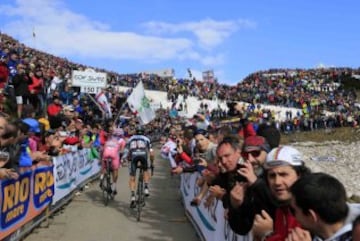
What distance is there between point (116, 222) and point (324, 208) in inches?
353

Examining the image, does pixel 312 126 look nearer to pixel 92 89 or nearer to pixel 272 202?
pixel 92 89

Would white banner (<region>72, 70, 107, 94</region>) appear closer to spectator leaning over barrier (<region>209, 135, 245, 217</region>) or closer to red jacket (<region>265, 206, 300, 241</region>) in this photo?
spectator leaning over barrier (<region>209, 135, 245, 217</region>)

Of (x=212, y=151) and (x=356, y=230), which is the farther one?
(x=212, y=151)

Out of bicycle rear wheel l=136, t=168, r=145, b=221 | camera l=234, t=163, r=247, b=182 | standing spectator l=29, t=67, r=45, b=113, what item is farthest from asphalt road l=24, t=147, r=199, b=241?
camera l=234, t=163, r=247, b=182

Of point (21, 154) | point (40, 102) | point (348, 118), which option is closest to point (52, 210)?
point (21, 154)

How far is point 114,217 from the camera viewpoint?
12492 millimetres

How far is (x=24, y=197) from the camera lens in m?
9.28

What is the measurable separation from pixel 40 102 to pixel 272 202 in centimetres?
1454

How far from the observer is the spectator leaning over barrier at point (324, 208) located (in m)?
3.31

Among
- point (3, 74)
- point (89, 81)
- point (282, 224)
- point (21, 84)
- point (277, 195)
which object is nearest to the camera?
point (282, 224)

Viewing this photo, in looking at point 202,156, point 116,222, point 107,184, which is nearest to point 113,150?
point 107,184

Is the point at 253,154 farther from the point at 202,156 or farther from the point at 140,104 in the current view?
the point at 140,104

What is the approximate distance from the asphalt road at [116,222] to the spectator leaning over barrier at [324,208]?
710 cm

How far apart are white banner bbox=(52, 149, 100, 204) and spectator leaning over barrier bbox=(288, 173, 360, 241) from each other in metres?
9.21
